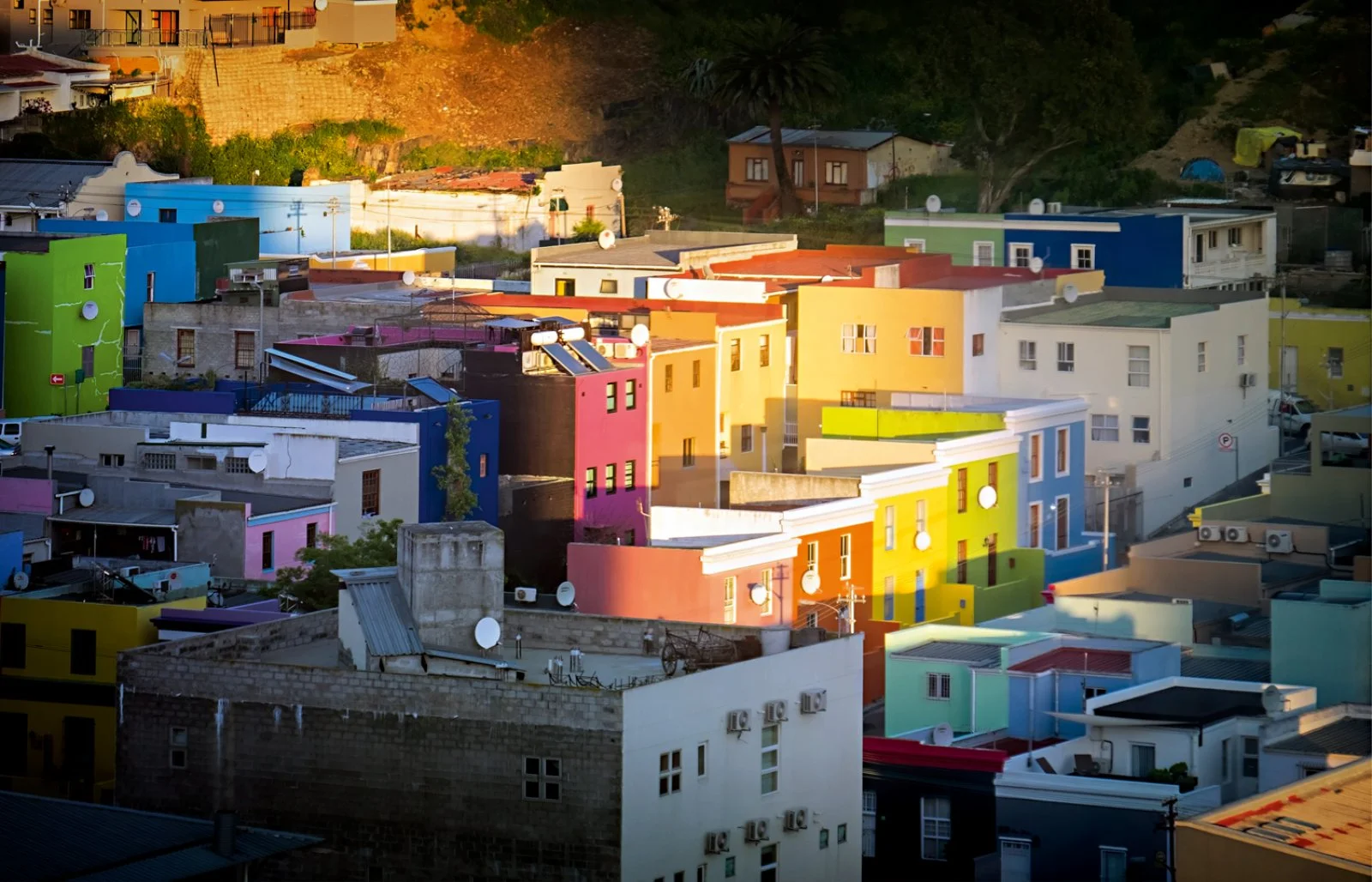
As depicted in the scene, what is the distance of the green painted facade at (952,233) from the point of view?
65.9 metres

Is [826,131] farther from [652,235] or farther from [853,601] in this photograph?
[853,601]

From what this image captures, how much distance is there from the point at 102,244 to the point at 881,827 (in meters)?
23.3

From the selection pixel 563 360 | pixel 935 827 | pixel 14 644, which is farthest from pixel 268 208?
pixel 935 827

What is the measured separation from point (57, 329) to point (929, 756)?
22019 millimetres

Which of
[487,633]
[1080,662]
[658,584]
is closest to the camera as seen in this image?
[487,633]

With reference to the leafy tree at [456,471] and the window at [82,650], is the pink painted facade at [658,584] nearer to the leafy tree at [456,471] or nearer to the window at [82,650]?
the leafy tree at [456,471]

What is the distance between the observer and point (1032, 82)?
74000mm

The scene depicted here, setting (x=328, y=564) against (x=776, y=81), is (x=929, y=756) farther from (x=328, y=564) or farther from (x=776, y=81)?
(x=776, y=81)

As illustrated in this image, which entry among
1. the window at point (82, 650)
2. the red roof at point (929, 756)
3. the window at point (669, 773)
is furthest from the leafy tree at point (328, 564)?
the window at point (669, 773)

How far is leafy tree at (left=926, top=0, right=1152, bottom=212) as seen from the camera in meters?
73.8

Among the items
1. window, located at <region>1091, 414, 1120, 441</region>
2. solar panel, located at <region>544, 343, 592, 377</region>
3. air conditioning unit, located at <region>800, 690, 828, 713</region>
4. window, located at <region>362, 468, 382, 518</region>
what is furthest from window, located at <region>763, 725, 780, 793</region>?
window, located at <region>1091, 414, 1120, 441</region>

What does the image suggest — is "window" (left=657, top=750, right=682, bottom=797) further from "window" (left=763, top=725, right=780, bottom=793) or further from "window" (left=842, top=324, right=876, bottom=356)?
"window" (left=842, top=324, right=876, bottom=356)

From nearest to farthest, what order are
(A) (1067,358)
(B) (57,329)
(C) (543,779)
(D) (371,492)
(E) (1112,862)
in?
(C) (543,779) < (E) (1112,862) < (D) (371,492) < (B) (57,329) < (A) (1067,358)

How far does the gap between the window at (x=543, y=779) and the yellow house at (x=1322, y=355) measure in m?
35.9
